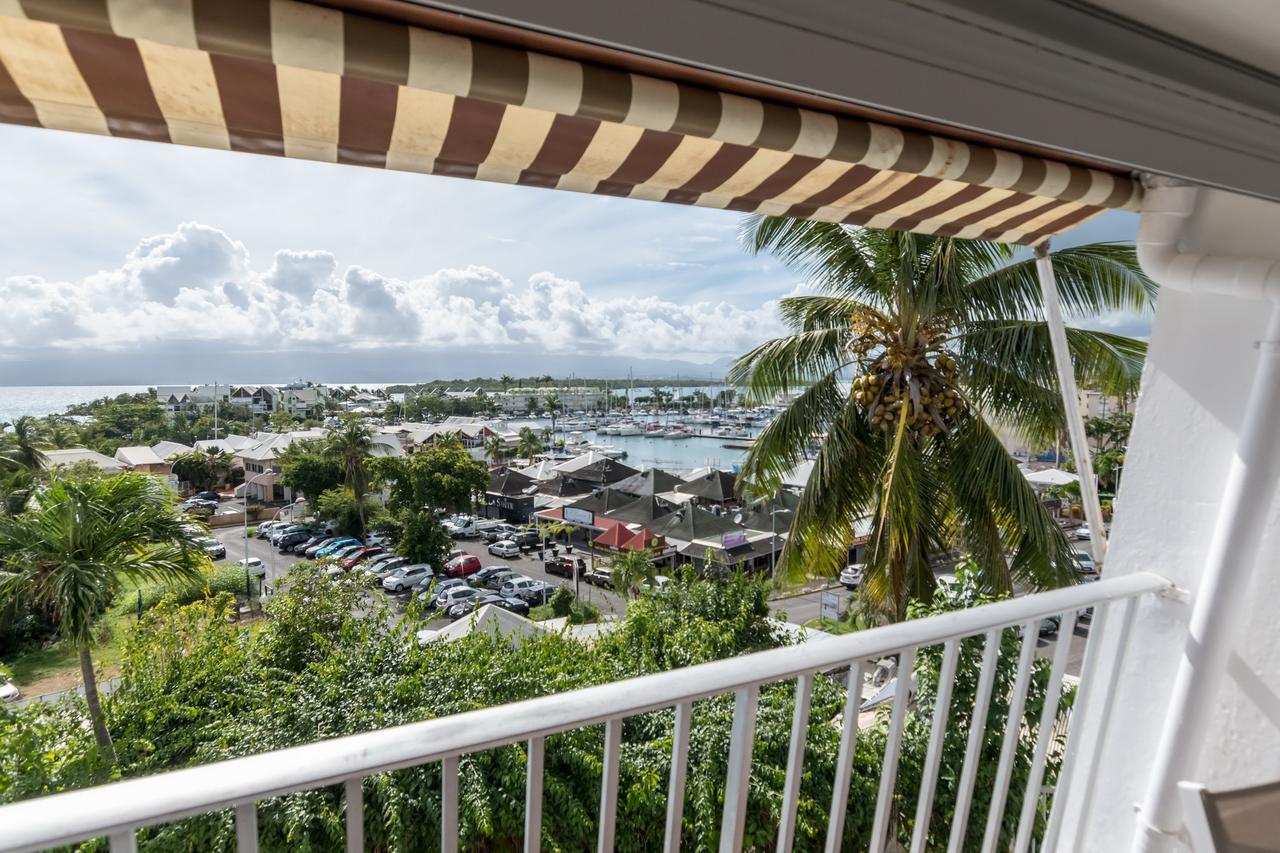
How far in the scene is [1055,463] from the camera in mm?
10188

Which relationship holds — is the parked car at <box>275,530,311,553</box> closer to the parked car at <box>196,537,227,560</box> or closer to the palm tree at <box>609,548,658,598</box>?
the parked car at <box>196,537,227,560</box>

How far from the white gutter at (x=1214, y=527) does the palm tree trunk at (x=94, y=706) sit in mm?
9429

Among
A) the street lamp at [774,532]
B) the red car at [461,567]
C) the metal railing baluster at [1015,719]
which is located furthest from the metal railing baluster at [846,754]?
the red car at [461,567]

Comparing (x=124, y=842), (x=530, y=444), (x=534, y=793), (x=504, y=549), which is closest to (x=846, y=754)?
(x=534, y=793)

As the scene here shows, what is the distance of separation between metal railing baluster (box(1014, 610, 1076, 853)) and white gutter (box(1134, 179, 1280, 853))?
295 millimetres

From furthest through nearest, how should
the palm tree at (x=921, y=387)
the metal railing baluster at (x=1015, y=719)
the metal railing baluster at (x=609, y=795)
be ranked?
1. the palm tree at (x=921, y=387)
2. the metal railing baluster at (x=1015, y=719)
3. the metal railing baluster at (x=609, y=795)

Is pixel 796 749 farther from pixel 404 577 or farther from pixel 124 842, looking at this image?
pixel 404 577

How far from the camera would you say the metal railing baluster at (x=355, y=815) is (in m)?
0.80

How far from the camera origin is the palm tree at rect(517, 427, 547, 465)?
838 inches

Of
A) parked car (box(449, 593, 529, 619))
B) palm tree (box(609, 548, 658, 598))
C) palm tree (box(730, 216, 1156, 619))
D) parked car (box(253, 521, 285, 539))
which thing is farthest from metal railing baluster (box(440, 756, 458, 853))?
parked car (box(253, 521, 285, 539))

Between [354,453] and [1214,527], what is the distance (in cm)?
1745

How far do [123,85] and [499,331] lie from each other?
81.8ft

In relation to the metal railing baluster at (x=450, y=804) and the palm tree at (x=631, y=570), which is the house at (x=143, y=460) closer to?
the palm tree at (x=631, y=570)

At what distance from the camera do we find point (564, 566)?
59.7 feet
